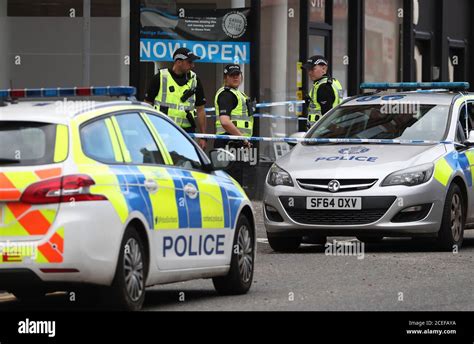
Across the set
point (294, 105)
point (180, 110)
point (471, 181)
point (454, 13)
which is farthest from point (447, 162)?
point (454, 13)

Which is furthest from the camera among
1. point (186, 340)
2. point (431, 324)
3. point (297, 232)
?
point (297, 232)

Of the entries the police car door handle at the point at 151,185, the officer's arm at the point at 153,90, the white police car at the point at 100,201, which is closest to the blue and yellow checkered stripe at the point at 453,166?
the officer's arm at the point at 153,90

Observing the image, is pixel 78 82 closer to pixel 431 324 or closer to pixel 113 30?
pixel 113 30

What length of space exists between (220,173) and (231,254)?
667mm

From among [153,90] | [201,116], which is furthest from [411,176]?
[153,90]

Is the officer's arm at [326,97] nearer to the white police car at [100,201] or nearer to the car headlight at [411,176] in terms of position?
the car headlight at [411,176]

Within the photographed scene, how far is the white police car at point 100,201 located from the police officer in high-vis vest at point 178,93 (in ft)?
18.5

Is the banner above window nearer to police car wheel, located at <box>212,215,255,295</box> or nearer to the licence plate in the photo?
the licence plate

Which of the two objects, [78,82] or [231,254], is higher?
[78,82]

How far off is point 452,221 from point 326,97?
4569 mm

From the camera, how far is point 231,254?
436 inches

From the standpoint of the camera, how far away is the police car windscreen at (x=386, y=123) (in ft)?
50.7

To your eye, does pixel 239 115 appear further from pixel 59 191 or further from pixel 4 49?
pixel 59 191

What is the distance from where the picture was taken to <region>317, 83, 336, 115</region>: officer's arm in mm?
19078
